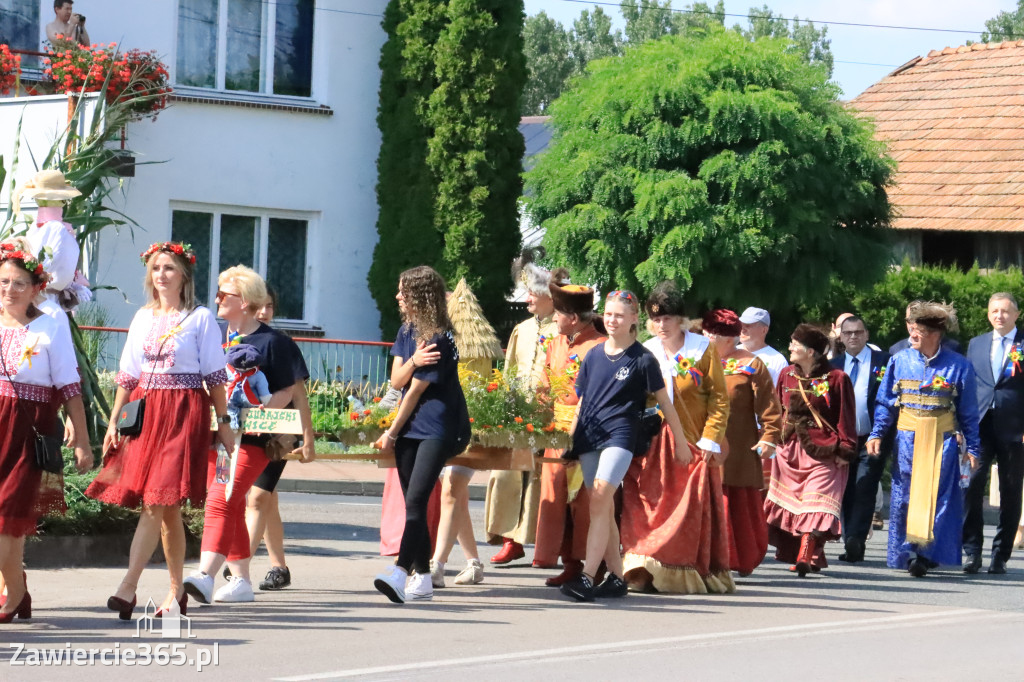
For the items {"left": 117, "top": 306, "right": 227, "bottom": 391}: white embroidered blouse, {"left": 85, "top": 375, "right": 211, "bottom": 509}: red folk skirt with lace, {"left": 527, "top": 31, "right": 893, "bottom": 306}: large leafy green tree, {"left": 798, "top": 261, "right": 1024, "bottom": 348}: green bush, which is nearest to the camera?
{"left": 85, "top": 375, "right": 211, "bottom": 509}: red folk skirt with lace

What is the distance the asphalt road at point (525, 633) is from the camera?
7.41 metres

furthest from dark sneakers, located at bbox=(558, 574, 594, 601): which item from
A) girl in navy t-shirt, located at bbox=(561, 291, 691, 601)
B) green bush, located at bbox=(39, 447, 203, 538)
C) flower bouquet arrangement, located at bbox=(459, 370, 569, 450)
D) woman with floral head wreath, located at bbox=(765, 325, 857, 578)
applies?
green bush, located at bbox=(39, 447, 203, 538)

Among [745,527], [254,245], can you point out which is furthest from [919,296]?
[745,527]

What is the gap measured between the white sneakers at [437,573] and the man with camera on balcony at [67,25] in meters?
12.2

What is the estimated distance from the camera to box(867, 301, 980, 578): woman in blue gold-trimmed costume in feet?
40.3

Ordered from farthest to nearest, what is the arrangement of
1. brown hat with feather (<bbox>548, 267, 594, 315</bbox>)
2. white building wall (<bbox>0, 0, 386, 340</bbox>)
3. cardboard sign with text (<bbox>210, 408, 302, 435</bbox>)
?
white building wall (<bbox>0, 0, 386, 340</bbox>) < brown hat with feather (<bbox>548, 267, 594, 315</bbox>) < cardboard sign with text (<bbox>210, 408, 302, 435</bbox>)

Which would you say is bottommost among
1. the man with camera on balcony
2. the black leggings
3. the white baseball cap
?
the black leggings

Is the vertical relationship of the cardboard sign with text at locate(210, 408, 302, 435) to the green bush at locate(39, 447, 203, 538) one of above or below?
above

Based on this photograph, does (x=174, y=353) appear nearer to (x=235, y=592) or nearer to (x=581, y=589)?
(x=235, y=592)

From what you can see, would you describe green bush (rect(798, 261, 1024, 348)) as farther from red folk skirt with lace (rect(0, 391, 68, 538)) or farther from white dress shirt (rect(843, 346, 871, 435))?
red folk skirt with lace (rect(0, 391, 68, 538))

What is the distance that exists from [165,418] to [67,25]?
13.6m

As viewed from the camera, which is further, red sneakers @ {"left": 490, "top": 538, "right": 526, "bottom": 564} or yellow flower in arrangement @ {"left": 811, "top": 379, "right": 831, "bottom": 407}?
yellow flower in arrangement @ {"left": 811, "top": 379, "right": 831, "bottom": 407}

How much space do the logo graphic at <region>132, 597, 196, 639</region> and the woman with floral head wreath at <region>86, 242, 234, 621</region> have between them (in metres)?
0.04

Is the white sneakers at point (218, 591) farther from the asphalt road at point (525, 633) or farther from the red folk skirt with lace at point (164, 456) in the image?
the red folk skirt with lace at point (164, 456)
